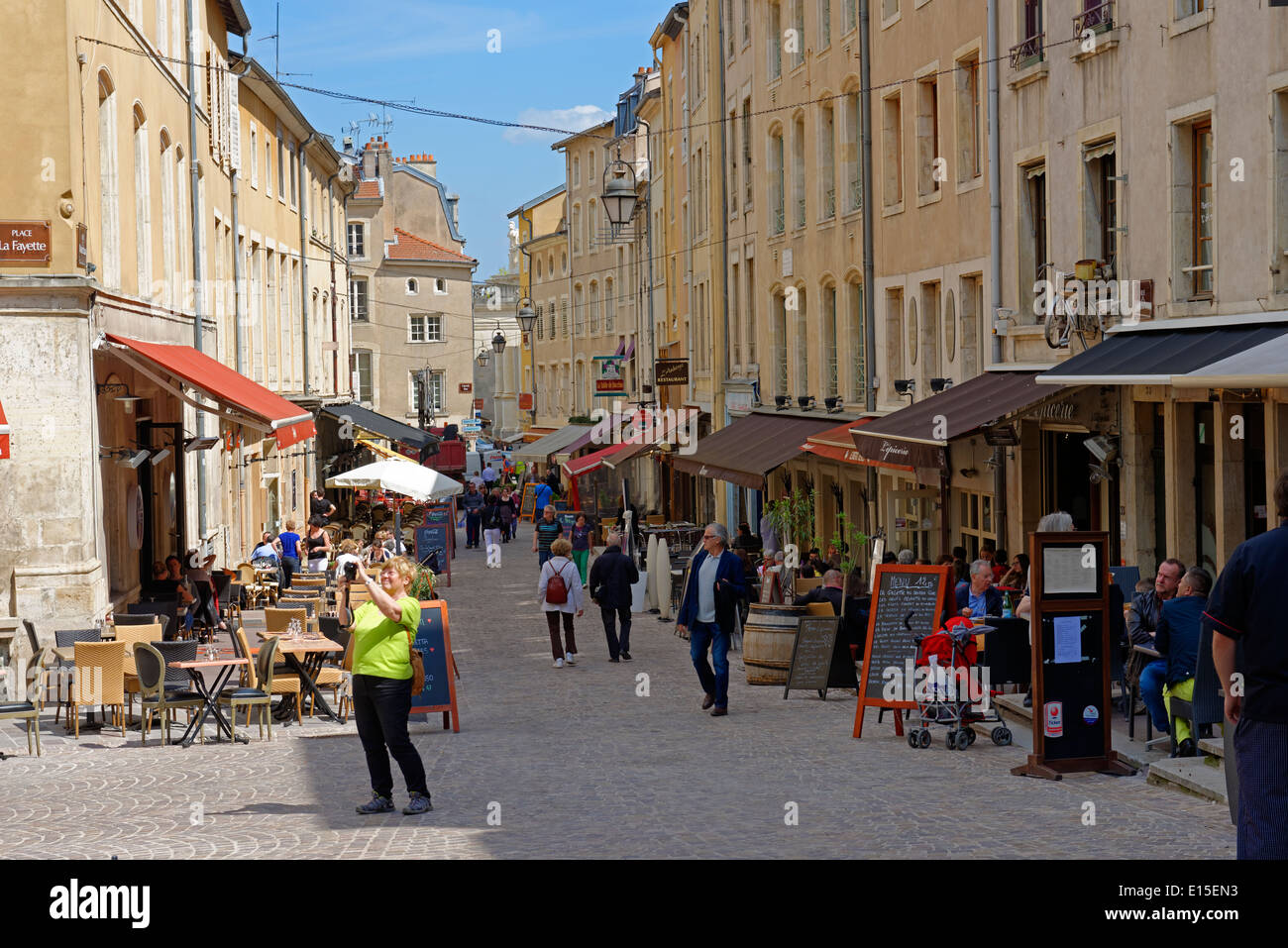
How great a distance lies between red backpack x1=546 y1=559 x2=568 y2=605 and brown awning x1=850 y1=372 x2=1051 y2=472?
3.90 meters

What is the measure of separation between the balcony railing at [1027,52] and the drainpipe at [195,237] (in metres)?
13.0

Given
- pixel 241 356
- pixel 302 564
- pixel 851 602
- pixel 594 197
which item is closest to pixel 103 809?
pixel 851 602

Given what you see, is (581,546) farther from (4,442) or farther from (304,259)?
(4,442)

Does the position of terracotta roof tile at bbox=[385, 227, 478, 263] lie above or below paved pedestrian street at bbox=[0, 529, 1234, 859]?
above

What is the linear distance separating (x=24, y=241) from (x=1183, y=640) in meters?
11.8

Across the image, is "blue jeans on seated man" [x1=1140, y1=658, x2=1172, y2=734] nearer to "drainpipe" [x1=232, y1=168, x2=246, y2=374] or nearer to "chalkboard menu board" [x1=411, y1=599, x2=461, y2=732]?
"chalkboard menu board" [x1=411, y1=599, x2=461, y2=732]

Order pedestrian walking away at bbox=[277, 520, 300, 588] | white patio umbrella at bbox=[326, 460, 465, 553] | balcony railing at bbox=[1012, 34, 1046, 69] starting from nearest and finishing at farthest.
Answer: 1. balcony railing at bbox=[1012, 34, 1046, 69]
2. pedestrian walking away at bbox=[277, 520, 300, 588]
3. white patio umbrella at bbox=[326, 460, 465, 553]

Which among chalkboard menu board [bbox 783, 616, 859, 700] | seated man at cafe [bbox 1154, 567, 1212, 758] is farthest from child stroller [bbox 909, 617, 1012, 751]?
chalkboard menu board [bbox 783, 616, 859, 700]

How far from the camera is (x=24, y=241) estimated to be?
16.3 meters

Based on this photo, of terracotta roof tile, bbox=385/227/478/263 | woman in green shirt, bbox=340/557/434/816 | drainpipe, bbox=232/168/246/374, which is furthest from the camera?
terracotta roof tile, bbox=385/227/478/263

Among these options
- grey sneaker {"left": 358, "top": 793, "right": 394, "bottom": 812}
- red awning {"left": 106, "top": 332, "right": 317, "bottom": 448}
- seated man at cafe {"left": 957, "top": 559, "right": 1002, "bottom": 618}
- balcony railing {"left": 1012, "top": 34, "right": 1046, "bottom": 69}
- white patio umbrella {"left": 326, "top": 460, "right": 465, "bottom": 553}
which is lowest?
grey sneaker {"left": 358, "top": 793, "right": 394, "bottom": 812}

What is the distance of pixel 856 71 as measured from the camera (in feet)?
83.9

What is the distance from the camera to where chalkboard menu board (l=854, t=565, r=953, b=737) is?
13.4 m

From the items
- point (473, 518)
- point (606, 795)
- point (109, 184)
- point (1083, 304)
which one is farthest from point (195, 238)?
point (473, 518)
